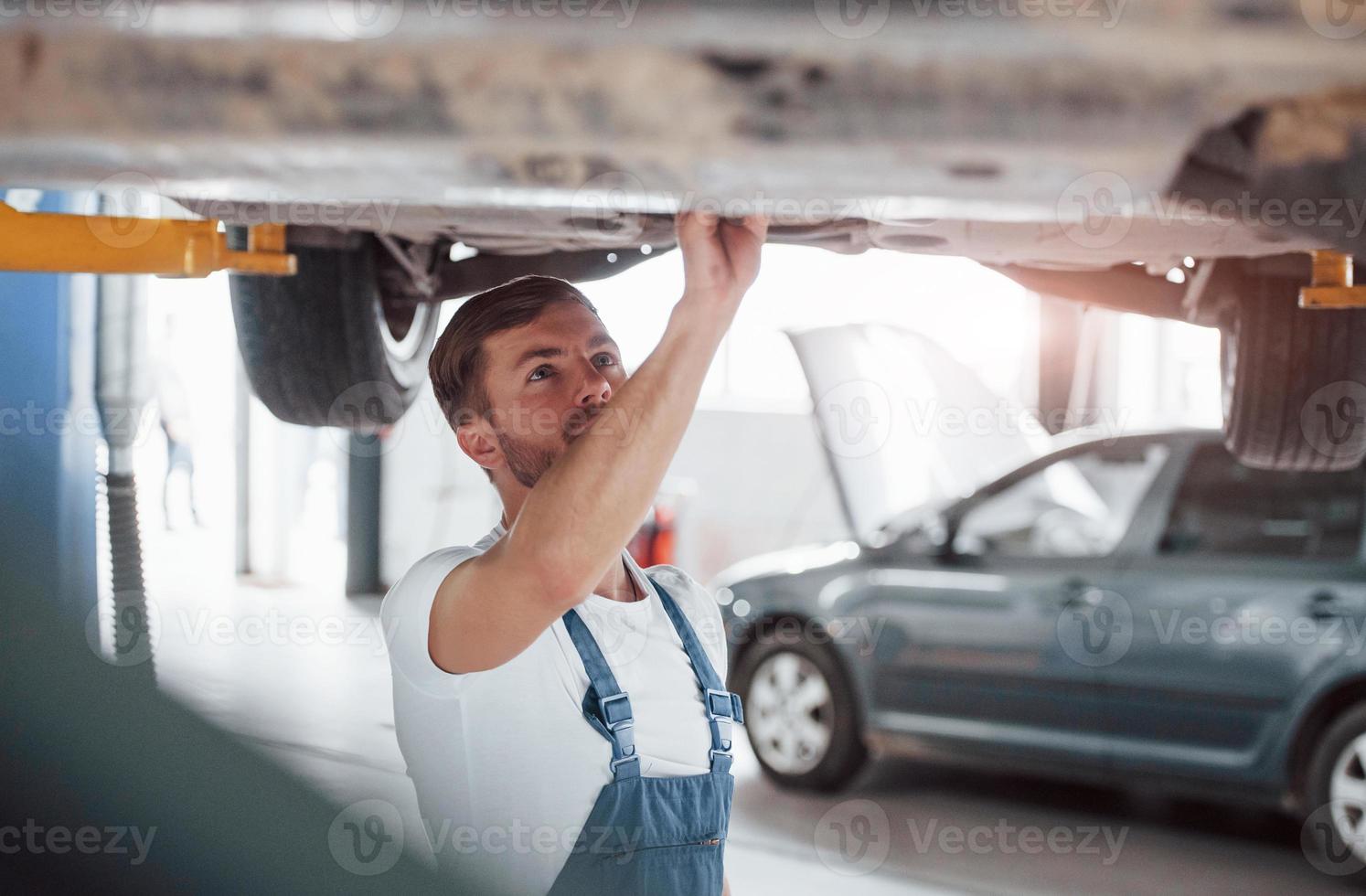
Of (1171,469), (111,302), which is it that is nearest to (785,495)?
(1171,469)

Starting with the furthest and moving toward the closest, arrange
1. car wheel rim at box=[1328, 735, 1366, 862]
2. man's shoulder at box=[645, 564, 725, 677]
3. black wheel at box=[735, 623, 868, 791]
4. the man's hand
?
1. black wheel at box=[735, 623, 868, 791]
2. car wheel rim at box=[1328, 735, 1366, 862]
3. man's shoulder at box=[645, 564, 725, 677]
4. the man's hand

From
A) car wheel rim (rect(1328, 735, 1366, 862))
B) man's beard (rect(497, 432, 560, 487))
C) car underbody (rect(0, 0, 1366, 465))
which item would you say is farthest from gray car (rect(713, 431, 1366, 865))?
car underbody (rect(0, 0, 1366, 465))

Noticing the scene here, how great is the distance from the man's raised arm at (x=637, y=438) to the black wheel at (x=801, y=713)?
3402 mm

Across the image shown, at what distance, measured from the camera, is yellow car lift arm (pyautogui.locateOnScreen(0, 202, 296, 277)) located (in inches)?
→ 57.4

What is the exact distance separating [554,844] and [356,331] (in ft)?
3.58

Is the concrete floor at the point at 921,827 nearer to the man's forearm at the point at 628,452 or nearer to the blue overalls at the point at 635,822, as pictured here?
the blue overalls at the point at 635,822

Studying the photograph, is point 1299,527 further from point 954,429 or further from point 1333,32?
point 1333,32

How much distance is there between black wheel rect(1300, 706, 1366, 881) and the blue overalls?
2.69 m

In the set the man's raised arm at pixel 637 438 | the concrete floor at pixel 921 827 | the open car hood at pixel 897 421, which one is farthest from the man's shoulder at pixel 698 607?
the open car hood at pixel 897 421

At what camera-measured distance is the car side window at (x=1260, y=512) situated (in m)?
3.59

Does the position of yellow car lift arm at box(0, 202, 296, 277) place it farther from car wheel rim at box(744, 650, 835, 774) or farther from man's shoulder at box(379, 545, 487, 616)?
car wheel rim at box(744, 650, 835, 774)

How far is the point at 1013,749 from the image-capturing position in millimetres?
4066

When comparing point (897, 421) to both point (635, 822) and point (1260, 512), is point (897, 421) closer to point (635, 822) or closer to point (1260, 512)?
point (1260, 512)

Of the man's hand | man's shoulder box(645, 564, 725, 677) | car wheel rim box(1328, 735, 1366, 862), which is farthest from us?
car wheel rim box(1328, 735, 1366, 862)
